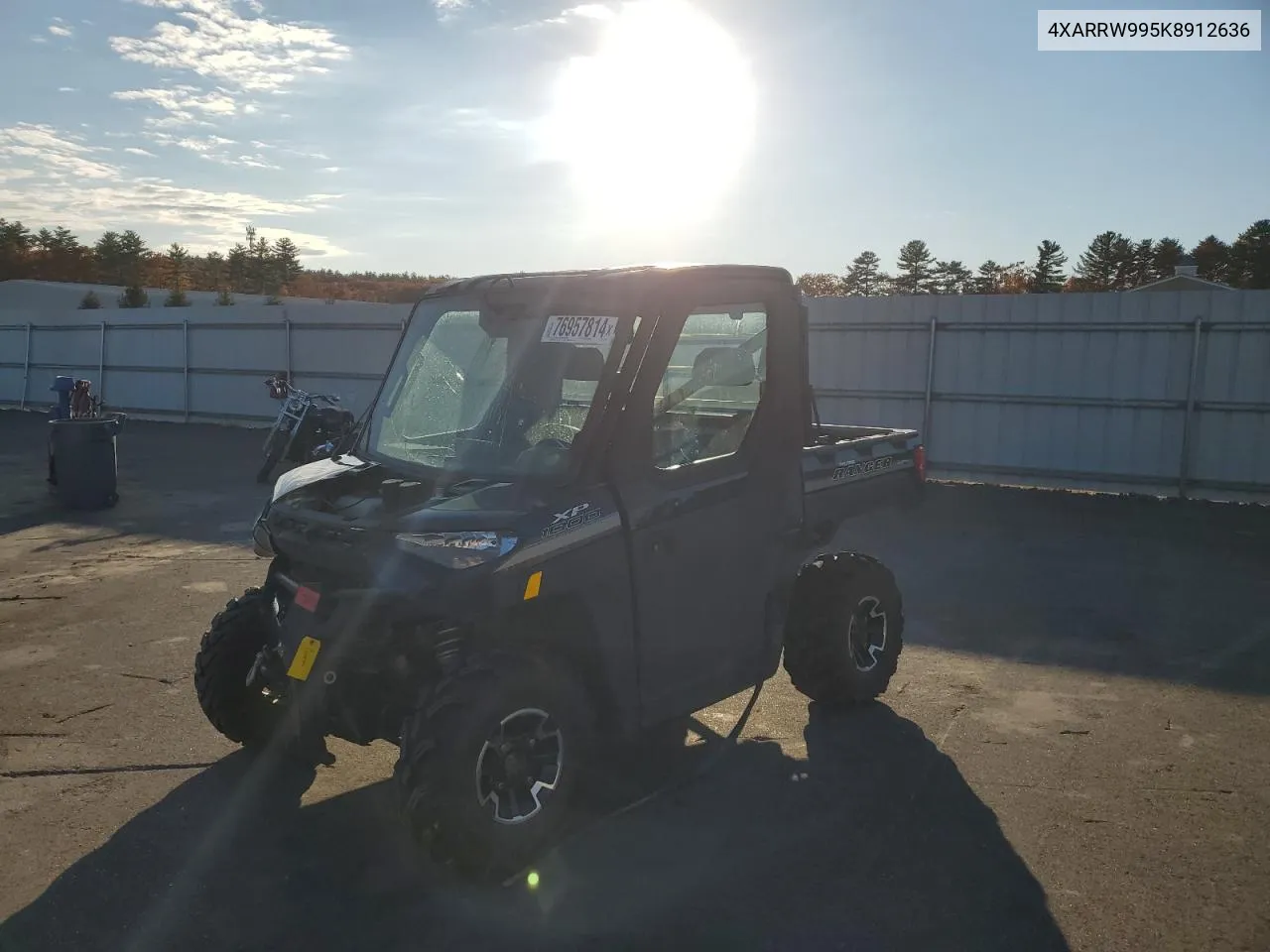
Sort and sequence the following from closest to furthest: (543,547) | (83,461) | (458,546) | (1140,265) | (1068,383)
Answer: (458,546)
(543,547)
(83,461)
(1068,383)
(1140,265)

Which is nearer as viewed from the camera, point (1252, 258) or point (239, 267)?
point (1252, 258)

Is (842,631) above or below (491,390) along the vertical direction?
below

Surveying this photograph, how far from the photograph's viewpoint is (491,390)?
442 cm

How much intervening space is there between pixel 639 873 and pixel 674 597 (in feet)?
3.51

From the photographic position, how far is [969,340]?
13852mm

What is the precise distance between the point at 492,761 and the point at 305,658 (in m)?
0.77

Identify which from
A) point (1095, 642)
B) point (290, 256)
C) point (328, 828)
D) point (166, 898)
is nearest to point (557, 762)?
point (328, 828)

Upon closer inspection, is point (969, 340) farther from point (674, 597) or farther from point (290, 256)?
point (290, 256)

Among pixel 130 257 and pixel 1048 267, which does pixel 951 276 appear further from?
pixel 130 257

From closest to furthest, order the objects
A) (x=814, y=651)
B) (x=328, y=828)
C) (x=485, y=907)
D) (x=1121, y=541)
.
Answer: (x=485, y=907)
(x=328, y=828)
(x=814, y=651)
(x=1121, y=541)

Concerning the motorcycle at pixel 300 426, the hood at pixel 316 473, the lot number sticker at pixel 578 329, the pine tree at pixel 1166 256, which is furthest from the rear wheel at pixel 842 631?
the pine tree at pixel 1166 256

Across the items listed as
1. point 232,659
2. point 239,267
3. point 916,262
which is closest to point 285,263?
point 239,267

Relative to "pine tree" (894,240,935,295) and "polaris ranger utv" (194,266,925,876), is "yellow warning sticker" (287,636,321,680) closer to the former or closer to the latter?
"polaris ranger utv" (194,266,925,876)

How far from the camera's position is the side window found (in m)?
4.24
